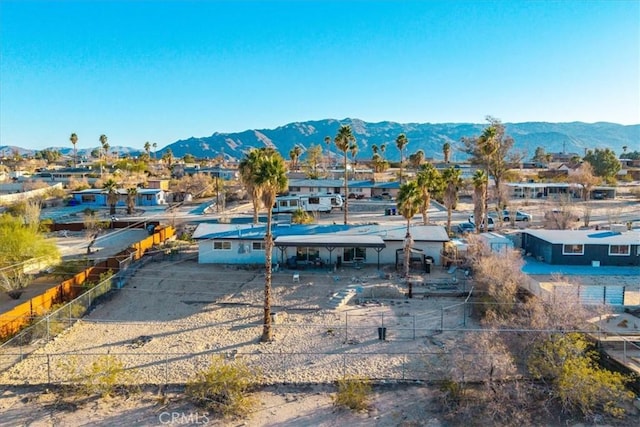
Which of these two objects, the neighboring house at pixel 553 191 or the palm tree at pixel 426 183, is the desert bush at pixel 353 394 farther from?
the neighboring house at pixel 553 191

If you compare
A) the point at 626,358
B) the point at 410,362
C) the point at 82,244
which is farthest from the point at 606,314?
the point at 82,244

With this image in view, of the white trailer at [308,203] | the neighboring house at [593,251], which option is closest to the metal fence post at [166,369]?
the neighboring house at [593,251]

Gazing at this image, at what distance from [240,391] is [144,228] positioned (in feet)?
127

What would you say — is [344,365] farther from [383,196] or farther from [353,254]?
[383,196]

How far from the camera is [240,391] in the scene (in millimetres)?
17359

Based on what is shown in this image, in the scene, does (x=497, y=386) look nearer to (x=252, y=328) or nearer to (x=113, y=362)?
(x=252, y=328)

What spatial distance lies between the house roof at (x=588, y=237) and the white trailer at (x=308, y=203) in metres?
31.1

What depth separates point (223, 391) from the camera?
56.4 feet

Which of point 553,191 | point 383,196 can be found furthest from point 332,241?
point 553,191

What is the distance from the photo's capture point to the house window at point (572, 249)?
31375 millimetres

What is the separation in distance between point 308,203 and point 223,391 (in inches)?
1748

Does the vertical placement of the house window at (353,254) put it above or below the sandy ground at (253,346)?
above

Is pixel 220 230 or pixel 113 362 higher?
pixel 220 230

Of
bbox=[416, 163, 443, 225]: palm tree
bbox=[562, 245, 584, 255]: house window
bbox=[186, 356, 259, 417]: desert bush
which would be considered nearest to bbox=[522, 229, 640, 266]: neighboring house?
bbox=[562, 245, 584, 255]: house window
